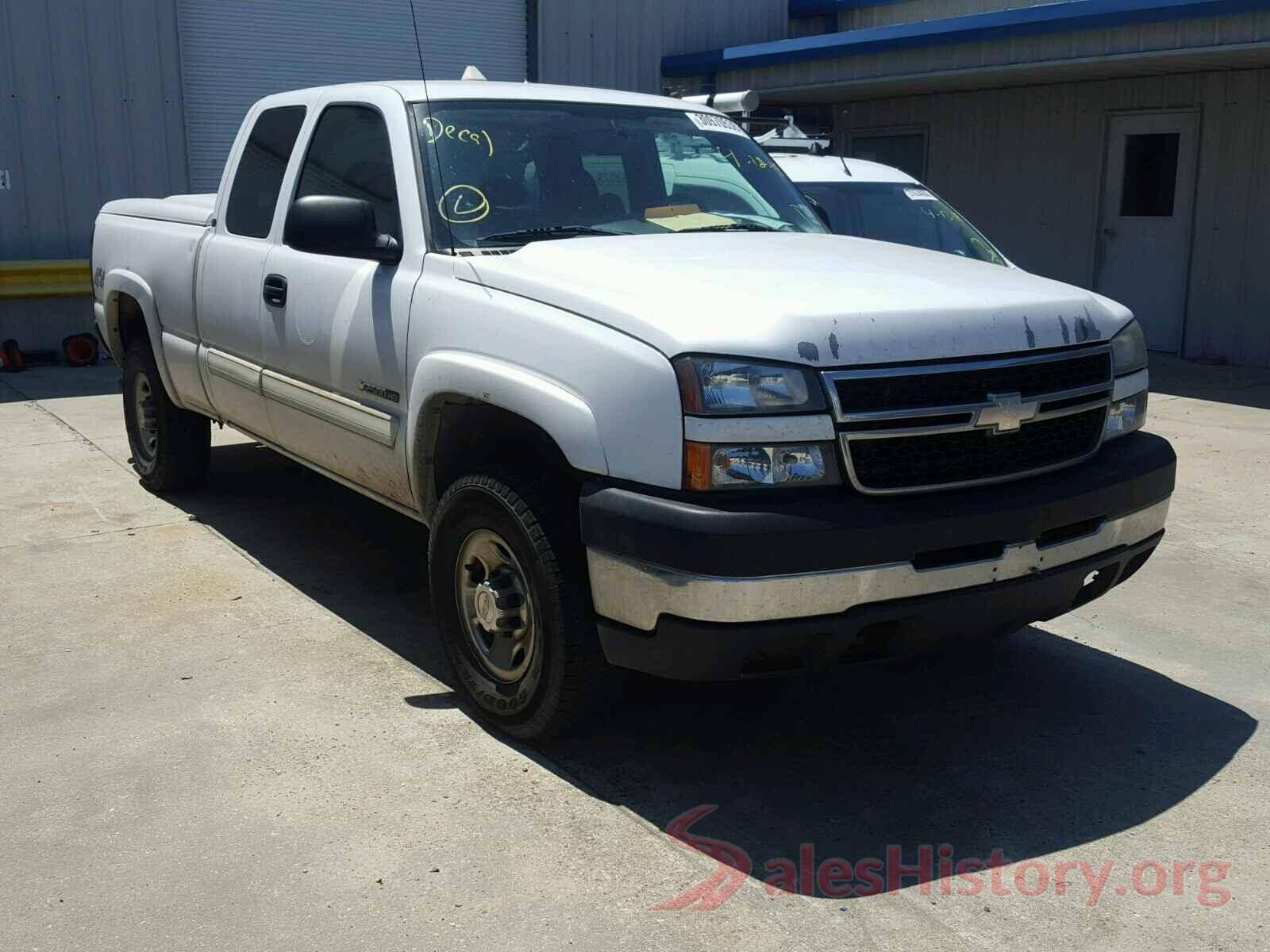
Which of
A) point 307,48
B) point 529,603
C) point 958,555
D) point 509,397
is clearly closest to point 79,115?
point 307,48

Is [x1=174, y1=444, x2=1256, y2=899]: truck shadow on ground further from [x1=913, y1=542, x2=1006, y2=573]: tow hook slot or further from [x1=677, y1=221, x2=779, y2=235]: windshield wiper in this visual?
[x1=677, y1=221, x2=779, y2=235]: windshield wiper

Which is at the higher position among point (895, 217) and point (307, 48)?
point (307, 48)

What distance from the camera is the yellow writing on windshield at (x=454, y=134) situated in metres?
4.61

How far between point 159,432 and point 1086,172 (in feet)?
34.7

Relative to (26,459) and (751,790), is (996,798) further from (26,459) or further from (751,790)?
(26,459)

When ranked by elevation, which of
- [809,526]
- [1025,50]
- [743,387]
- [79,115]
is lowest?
[809,526]

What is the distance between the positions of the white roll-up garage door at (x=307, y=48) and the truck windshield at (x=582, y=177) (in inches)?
396

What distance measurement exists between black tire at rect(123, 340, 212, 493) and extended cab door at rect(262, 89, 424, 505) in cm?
172

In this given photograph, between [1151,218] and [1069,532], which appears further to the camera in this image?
[1151,218]

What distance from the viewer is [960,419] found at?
3559 millimetres

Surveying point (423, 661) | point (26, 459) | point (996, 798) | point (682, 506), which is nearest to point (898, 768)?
point (996, 798)

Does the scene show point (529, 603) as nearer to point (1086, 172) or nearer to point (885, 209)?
point (885, 209)

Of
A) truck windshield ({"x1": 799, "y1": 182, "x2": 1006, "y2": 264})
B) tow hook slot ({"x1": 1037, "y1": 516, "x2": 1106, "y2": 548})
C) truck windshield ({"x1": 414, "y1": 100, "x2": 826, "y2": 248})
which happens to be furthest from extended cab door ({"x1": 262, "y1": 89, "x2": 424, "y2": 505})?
truck windshield ({"x1": 799, "y1": 182, "x2": 1006, "y2": 264})

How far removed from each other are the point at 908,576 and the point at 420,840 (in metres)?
1.44
